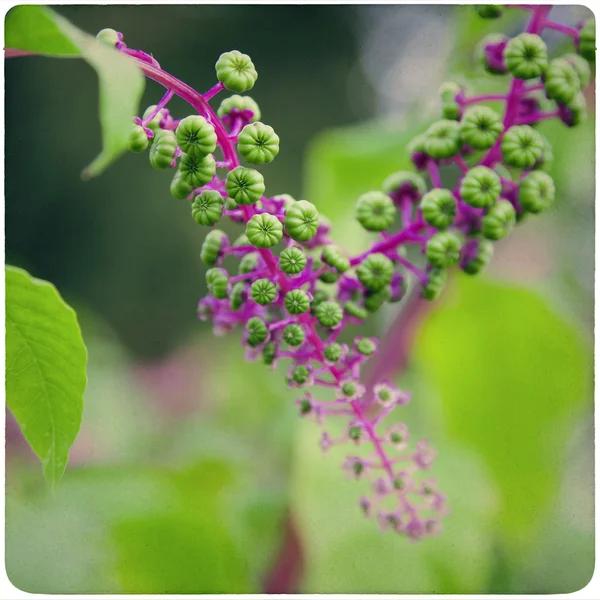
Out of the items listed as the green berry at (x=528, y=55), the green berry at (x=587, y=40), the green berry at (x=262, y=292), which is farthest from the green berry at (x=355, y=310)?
the green berry at (x=587, y=40)

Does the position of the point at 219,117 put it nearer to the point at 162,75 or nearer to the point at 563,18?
the point at 162,75

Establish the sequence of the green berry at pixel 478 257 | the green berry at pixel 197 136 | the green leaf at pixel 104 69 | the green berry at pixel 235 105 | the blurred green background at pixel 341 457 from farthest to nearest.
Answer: the blurred green background at pixel 341 457, the green berry at pixel 478 257, the green berry at pixel 235 105, the green berry at pixel 197 136, the green leaf at pixel 104 69

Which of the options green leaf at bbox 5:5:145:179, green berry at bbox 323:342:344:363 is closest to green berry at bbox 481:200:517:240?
green berry at bbox 323:342:344:363

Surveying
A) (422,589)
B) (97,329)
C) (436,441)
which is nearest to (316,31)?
(97,329)

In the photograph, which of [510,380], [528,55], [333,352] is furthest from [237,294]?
[510,380]

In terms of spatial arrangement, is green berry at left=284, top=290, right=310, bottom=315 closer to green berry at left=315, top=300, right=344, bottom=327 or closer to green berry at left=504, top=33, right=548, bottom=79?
green berry at left=315, top=300, right=344, bottom=327

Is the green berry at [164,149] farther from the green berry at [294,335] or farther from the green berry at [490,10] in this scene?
the green berry at [490,10]
